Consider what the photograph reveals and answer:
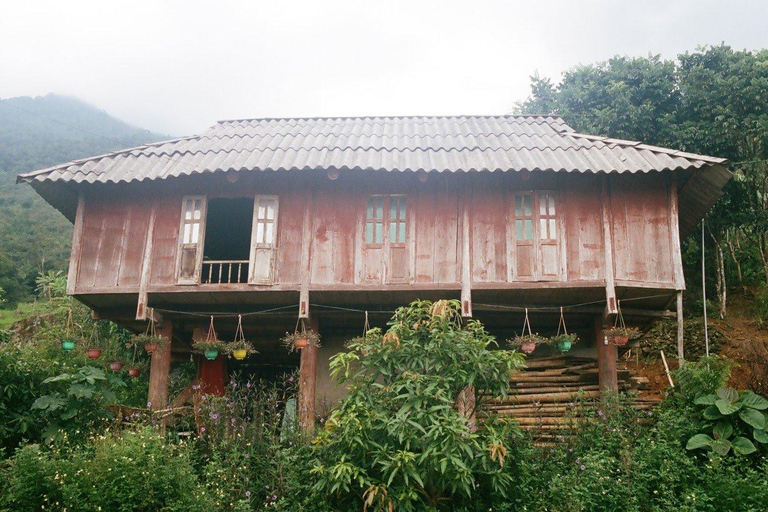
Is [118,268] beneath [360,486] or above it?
above

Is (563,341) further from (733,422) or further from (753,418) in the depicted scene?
(753,418)

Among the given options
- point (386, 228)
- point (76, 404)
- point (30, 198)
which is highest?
point (30, 198)

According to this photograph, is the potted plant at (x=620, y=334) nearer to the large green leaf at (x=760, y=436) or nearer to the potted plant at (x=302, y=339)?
the large green leaf at (x=760, y=436)

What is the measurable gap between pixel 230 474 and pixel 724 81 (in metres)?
15.1

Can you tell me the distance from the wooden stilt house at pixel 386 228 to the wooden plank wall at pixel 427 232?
23 mm

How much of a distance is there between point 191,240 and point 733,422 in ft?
27.6

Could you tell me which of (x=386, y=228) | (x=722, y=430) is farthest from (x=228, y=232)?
(x=722, y=430)

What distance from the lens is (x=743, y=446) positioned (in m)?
9.35

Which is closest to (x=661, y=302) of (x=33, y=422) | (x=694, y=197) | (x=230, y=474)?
(x=694, y=197)

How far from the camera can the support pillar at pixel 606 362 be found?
1186 cm

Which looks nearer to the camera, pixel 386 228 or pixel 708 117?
pixel 386 228

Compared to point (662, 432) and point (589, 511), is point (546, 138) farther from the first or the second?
point (589, 511)

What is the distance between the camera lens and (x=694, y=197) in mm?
12516

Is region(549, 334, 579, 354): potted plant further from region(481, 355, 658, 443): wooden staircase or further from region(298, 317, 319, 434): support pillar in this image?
region(298, 317, 319, 434): support pillar
